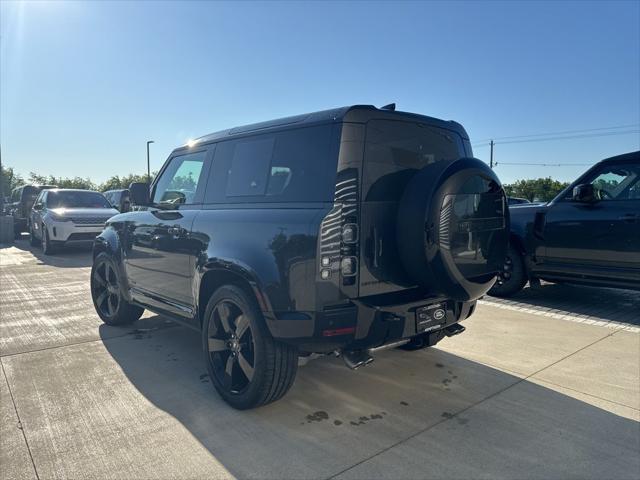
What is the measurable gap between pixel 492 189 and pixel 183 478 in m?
2.60

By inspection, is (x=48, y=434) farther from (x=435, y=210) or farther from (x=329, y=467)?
(x=435, y=210)

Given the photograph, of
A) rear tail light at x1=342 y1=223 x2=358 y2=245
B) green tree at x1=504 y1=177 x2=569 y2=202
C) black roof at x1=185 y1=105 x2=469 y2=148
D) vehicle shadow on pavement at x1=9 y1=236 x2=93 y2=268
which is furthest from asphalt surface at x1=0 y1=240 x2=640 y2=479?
green tree at x1=504 y1=177 x2=569 y2=202

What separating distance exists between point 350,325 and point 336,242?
19.6 inches

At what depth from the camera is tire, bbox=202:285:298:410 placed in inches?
114

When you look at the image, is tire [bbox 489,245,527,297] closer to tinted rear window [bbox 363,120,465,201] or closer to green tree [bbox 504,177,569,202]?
tinted rear window [bbox 363,120,465,201]

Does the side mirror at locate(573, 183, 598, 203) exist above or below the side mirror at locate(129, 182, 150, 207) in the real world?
above

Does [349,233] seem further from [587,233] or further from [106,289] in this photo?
[587,233]

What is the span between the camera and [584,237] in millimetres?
5789

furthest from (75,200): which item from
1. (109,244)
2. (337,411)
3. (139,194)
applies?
(337,411)

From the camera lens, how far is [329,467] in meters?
2.46

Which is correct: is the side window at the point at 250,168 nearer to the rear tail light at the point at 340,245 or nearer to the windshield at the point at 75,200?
the rear tail light at the point at 340,245

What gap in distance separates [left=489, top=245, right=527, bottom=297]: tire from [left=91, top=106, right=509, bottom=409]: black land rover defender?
344cm

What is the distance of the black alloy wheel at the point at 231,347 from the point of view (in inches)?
122

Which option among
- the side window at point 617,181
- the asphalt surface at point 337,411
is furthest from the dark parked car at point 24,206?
the side window at point 617,181
